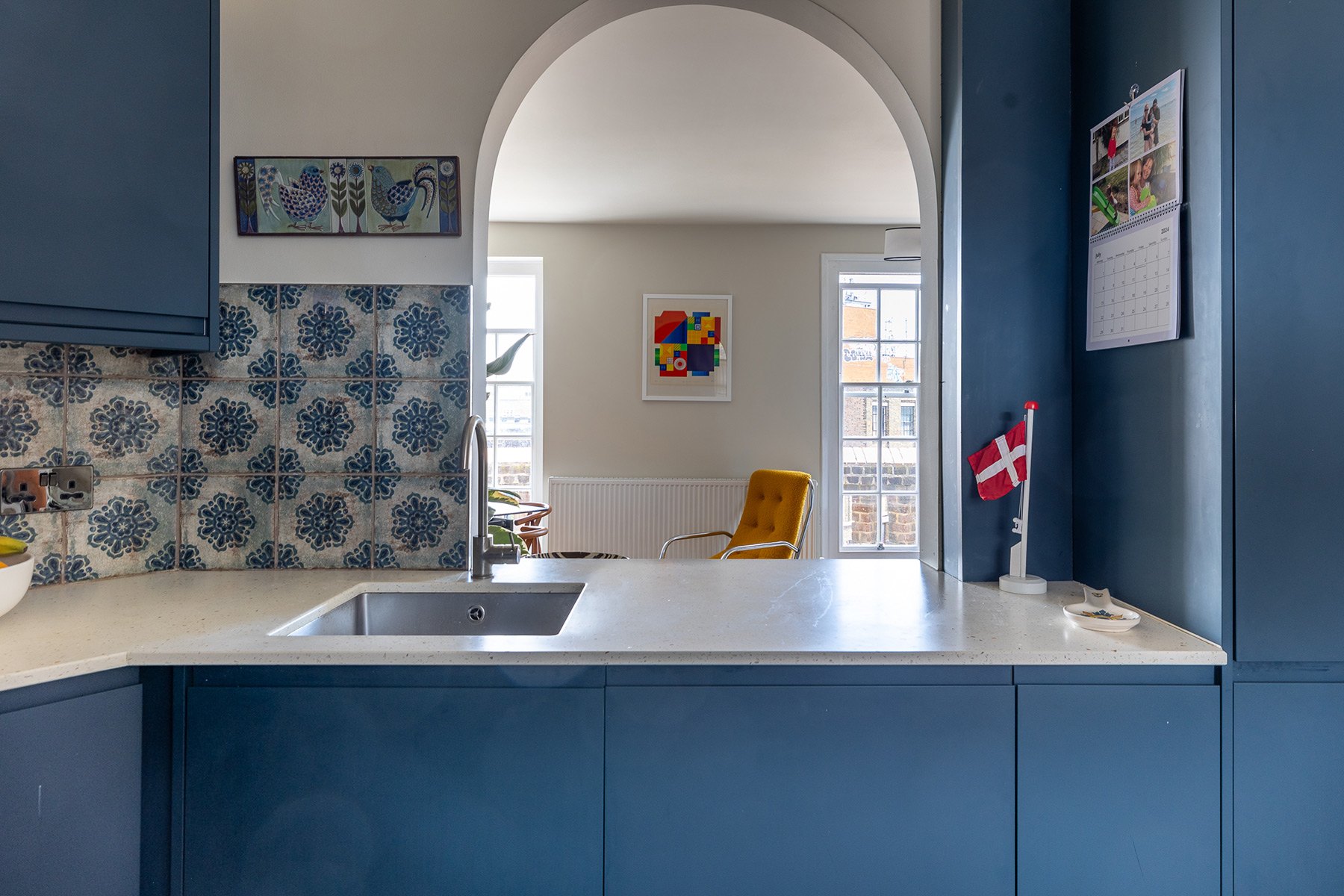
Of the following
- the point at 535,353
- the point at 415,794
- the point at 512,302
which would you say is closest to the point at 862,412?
the point at 535,353

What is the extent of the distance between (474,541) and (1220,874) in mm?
1454

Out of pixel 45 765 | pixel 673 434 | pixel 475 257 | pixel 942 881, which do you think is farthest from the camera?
pixel 673 434

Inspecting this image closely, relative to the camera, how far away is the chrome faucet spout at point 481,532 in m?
1.66

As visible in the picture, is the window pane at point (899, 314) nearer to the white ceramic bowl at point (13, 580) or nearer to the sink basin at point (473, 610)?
the sink basin at point (473, 610)

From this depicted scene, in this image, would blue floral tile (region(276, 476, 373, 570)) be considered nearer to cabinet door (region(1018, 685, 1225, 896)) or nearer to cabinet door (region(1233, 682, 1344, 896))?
cabinet door (region(1018, 685, 1225, 896))

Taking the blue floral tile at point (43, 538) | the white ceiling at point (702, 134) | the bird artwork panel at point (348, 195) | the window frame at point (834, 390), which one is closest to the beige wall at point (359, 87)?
the bird artwork panel at point (348, 195)

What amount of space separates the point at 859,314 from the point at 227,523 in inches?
174

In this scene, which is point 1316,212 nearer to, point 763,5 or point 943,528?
point 943,528

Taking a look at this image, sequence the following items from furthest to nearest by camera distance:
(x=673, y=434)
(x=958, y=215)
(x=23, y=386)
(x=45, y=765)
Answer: (x=673, y=434) < (x=958, y=215) < (x=23, y=386) < (x=45, y=765)

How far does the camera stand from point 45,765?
103cm

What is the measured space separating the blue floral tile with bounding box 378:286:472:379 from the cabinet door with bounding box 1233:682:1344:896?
1633 mm

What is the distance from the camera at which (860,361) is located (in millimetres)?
5301

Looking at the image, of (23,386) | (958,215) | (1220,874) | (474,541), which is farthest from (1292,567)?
(23,386)

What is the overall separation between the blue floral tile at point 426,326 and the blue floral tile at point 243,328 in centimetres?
25
